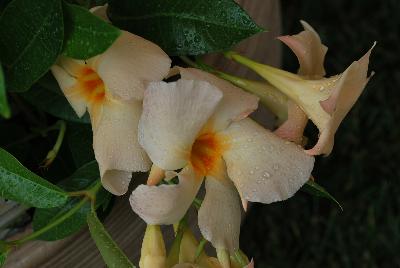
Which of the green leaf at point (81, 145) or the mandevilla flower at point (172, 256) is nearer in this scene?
the mandevilla flower at point (172, 256)

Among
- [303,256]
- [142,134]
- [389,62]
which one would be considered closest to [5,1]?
[142,134]

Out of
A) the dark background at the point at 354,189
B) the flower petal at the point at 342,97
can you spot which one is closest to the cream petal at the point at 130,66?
the flower petal at the point at 342,97

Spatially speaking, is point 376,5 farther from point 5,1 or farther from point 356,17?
point 5,1

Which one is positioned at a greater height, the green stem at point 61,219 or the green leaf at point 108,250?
the green leaf at point 108,250

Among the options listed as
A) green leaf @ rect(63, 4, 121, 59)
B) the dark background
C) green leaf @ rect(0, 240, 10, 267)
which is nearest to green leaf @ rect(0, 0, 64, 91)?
green leaf @ rect(63, 4, 121, 59)

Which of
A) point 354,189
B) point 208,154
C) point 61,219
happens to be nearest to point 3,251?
point 61,219

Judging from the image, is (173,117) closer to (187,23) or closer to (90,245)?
(187,23)

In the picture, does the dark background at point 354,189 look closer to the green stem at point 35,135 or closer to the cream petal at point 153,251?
the green stem at point 35,135
